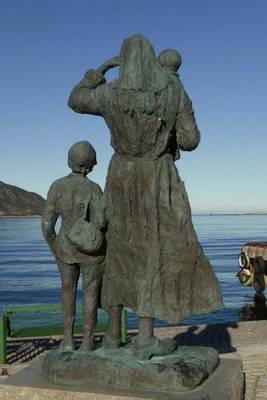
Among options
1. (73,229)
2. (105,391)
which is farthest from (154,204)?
(105,391)

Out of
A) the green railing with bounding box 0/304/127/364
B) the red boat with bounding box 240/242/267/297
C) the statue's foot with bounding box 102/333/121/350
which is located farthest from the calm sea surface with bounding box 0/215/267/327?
the statue's foot with bounding box 102/333/121/350

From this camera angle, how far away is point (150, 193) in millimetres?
5508

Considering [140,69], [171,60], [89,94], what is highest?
[171,60]

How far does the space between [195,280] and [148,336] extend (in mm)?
704

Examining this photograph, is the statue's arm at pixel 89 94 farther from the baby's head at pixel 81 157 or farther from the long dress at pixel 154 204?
the baby's head at pixel 81 157

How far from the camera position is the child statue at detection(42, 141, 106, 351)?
552cm

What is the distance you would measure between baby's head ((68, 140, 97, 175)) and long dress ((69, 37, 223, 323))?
0.25 m

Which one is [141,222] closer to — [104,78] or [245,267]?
[104,78]

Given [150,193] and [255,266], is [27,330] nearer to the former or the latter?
[150,193]

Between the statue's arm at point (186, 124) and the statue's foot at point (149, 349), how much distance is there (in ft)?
6.31

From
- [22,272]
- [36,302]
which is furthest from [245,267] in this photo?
[22,272]

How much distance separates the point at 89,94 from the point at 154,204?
1254mm

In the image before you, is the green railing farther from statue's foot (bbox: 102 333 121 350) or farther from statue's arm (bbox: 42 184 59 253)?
statue's arm (bbox: 42 184 59 253)

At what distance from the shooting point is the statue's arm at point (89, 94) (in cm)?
562
